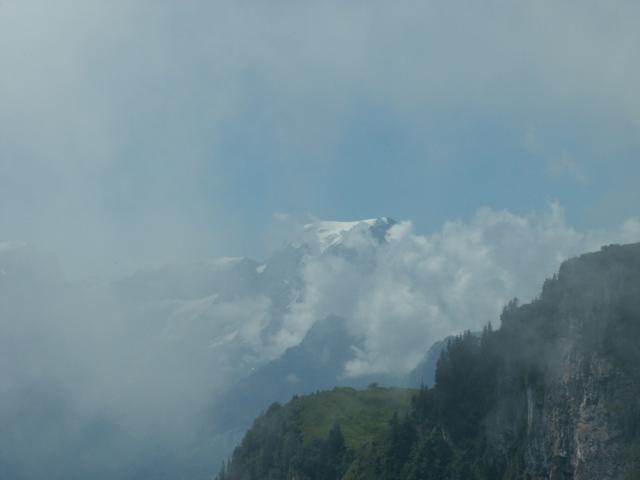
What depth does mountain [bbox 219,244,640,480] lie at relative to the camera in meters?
141

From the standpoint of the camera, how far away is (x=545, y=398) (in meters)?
153

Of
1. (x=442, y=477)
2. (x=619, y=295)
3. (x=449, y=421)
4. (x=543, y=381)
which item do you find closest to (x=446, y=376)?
(x=449, y=421)

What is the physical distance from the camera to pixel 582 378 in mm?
145500

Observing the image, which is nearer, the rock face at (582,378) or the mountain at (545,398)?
the rock face at (582,378)

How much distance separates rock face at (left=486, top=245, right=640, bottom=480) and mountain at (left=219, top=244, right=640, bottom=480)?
0.16 metres

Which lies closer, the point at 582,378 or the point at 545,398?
the point at 582,378

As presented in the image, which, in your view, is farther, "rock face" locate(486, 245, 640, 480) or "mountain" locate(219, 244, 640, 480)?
"mountain" locate(219, 244, 640, 480)

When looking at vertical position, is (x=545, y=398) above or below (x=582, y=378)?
above

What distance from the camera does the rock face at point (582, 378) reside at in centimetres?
13900

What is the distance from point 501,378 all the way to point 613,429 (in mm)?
37606

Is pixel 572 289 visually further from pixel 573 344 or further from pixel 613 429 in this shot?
pixel 613 429

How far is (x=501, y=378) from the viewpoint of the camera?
175250 mm

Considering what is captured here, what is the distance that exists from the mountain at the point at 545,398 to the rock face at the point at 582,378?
0.53ft

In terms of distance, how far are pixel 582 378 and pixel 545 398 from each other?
9.48 meters
